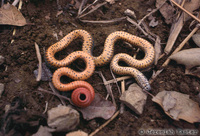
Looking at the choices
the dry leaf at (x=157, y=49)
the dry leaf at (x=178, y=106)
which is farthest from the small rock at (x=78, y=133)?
Answer: the dry leaf at (x=157, y=49)

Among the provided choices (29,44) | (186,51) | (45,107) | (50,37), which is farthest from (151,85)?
(29,44)

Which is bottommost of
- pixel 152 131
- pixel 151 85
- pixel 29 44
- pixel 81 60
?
pixel 152 131

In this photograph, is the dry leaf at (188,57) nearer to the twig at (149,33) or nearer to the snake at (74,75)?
the twig at (149,33)

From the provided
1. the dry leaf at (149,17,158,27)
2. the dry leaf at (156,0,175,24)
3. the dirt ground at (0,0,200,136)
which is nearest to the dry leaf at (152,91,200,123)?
the dirt ground at (0,0,200,136)

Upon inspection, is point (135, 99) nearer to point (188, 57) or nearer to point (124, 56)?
point (124, 56)

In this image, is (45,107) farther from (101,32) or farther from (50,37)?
(101,32)

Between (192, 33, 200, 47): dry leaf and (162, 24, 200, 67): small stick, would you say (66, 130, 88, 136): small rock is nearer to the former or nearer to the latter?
(162, 24, 200, 67): small stick
